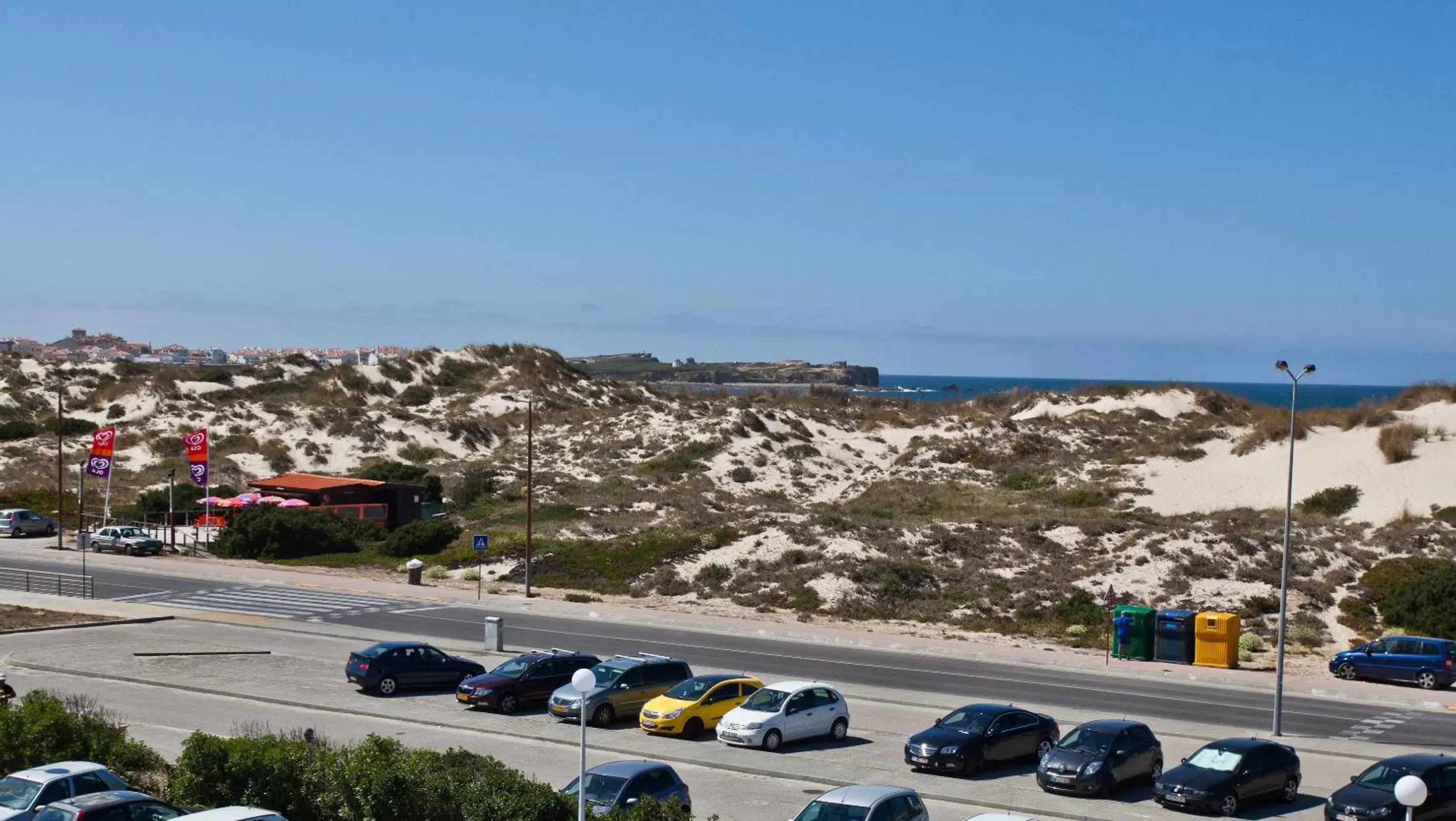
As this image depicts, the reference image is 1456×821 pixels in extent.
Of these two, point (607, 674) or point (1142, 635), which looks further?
point (1142, 635)

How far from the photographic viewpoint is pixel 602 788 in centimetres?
1978

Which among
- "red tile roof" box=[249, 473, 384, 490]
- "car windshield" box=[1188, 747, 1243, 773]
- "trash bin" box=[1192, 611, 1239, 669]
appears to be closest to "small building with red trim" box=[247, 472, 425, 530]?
"red tile roof" box=[249, 473, 384, 490]

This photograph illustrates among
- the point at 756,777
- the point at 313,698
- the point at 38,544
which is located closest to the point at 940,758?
the point at 756,777

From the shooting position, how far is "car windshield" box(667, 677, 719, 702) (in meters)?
28.2

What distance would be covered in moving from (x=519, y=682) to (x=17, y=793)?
41.6ft

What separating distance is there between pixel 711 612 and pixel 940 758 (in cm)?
2300

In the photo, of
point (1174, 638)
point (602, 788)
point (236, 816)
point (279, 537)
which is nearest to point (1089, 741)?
point (602, 788)

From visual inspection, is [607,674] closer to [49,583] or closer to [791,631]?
[791,631]

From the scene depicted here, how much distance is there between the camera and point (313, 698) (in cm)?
A: 3047

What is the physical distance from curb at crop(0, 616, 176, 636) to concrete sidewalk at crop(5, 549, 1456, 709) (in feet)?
28.0

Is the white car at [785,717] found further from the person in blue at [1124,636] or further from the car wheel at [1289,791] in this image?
the person in blue at [1124,636]

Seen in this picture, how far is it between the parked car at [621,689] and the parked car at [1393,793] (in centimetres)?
1399

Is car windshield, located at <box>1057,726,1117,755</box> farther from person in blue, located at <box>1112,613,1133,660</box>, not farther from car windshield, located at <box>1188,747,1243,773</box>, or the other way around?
person in blue, located at <box>1112,613,1133,660</box>

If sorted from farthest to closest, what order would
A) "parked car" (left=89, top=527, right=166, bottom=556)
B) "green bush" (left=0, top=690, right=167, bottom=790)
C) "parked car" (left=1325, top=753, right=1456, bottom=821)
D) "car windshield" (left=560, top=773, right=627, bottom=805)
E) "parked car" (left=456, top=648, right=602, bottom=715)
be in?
1. "parked car" (left=89, top=527, right=166, bottom=556)
2. "parked car" (left=456, top=648, right=602, bottom=715)
3. "parked car" (left=1325, top=753, right=1456, bottom=821)
4. "green bush" (left=0, top=690, right=167, bottom=790)
5. "car windshield" (left=560, top=773, right=627, bottom=805)
